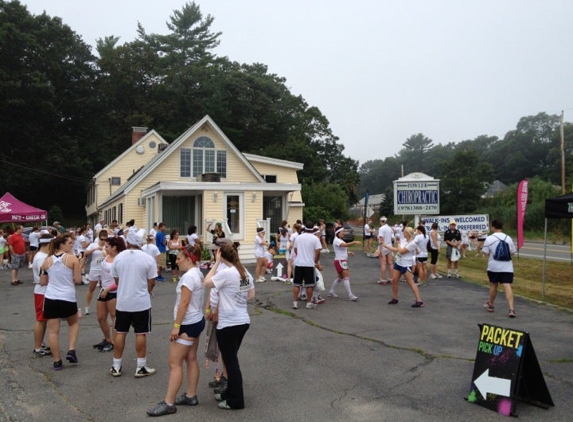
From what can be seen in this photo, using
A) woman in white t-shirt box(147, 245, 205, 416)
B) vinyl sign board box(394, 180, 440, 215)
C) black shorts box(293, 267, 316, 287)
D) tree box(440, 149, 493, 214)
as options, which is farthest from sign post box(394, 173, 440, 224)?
tree box(440, 149, 493, 214)

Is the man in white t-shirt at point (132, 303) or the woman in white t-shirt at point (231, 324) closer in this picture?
the woman in white t-shirt at point (231, 324)

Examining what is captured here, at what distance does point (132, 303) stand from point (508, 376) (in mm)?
4221

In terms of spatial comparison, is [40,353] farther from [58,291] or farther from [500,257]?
[500,257]

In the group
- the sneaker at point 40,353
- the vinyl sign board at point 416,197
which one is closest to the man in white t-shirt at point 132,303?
the sneaker at point 40,353

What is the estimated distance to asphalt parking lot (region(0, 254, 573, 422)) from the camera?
510 centimetres

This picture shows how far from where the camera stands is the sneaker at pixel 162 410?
194 inches

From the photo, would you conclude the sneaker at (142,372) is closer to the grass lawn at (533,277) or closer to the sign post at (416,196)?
the grass lawn at (533,277)

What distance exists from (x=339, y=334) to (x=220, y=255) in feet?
12.3

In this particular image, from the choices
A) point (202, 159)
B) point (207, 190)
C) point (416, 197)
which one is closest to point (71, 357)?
point (416, 197)

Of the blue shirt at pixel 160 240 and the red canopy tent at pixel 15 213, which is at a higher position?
the red canopy tent at pixel 15 213

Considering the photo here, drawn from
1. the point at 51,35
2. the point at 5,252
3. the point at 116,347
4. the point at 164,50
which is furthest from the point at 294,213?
the point at 164,50

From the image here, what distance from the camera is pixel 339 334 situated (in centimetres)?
831

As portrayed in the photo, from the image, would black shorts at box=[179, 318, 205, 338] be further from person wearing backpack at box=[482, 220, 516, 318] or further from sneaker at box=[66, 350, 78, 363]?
person wearing backpack at box=[482, 220, 516, 318]

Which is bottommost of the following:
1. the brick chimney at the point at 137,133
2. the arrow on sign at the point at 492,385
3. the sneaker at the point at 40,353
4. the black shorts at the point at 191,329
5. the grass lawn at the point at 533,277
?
the sneaker at the point at 40,353
